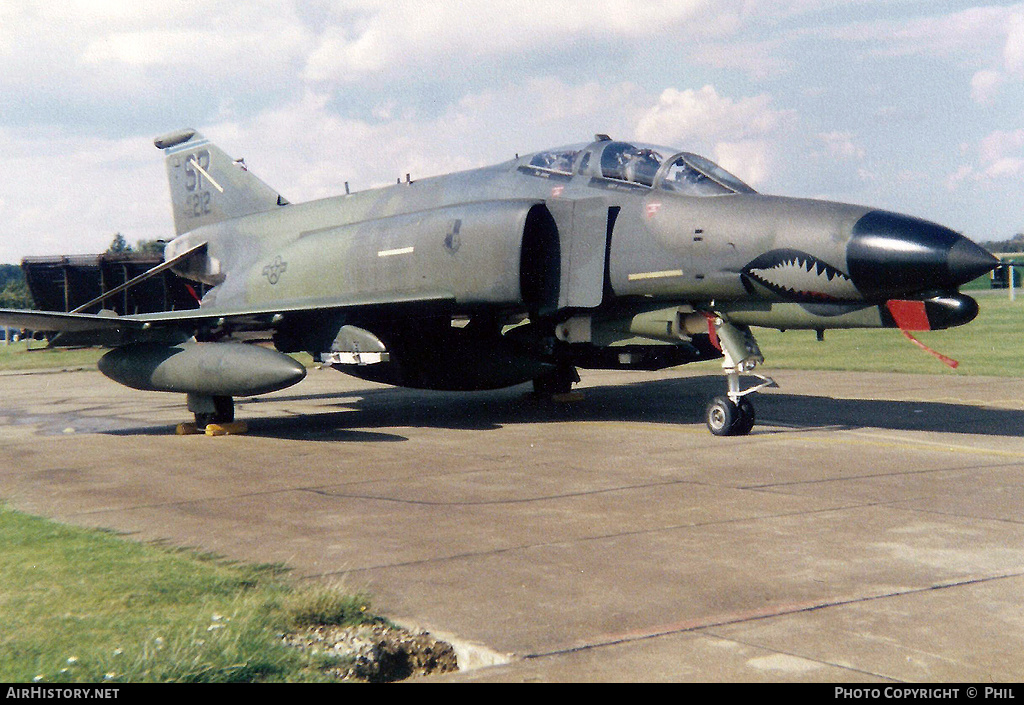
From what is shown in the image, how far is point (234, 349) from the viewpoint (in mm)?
11766

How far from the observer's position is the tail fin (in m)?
17.1

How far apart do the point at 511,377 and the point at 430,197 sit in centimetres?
267

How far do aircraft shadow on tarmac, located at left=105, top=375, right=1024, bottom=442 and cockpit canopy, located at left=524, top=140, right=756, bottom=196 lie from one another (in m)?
2.81

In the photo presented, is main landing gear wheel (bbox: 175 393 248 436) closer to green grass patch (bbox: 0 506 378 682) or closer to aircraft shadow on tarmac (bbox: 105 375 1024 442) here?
aircraft shadow on tarmac (bbox: 105 375 1024 442)

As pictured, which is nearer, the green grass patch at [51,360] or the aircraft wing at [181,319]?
the aircraft wing at [181,319]

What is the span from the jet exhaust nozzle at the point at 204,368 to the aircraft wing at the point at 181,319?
0.24m

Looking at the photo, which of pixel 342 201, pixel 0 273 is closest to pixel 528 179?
pixel 342 201

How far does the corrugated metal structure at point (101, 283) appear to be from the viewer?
28250mm

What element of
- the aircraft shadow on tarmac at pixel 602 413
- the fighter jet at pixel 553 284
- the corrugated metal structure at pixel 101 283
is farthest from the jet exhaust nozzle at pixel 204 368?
the corrugated metal structure at pixel 101 283

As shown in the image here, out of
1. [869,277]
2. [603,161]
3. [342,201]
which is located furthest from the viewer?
[342,201]

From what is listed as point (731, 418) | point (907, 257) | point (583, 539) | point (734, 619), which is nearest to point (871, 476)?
point (907, 257)

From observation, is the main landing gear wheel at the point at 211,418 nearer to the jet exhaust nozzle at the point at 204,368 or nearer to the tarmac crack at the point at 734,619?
the jet exhaust nozzle at the point at 204,368

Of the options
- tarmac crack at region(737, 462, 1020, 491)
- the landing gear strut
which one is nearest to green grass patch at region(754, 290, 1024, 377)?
the landing gear strut
